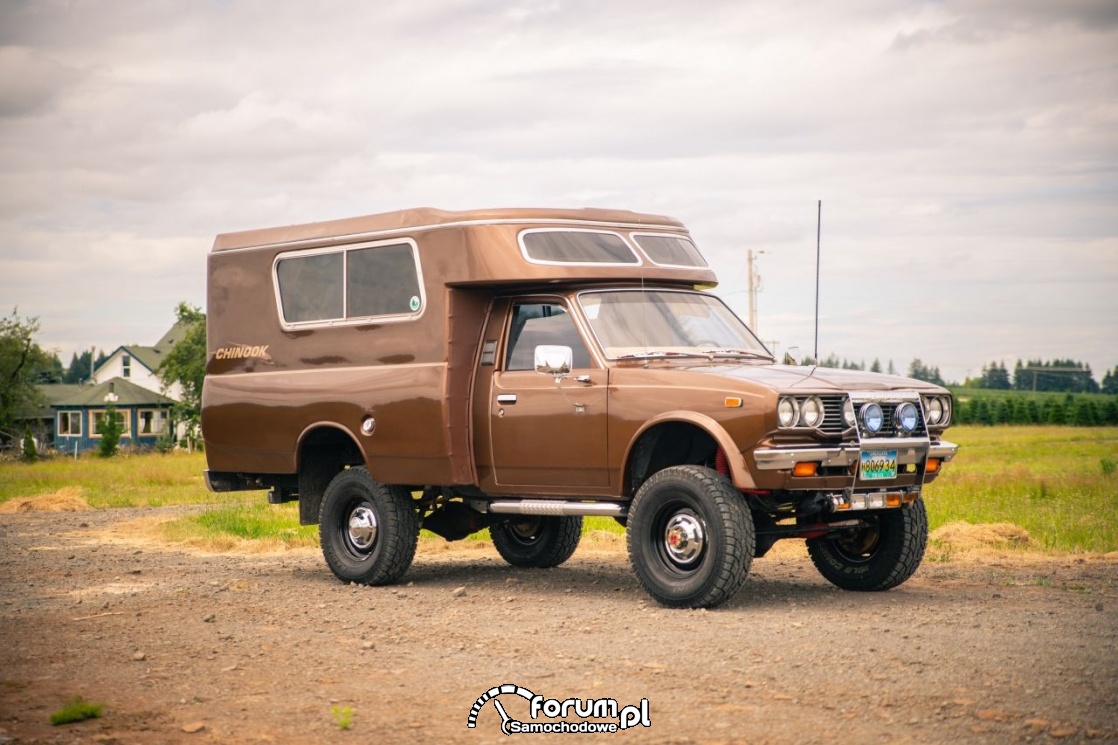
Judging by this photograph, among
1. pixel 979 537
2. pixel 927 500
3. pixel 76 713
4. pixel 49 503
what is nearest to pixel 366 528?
pixel 76 713

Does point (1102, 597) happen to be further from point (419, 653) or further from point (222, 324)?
point (222, 324)

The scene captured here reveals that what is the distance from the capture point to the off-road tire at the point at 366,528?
1138 centimetres

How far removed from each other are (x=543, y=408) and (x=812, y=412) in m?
2.22

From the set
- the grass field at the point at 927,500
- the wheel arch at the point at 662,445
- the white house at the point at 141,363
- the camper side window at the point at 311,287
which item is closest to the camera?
→ the wheel arch at the point at 662,445

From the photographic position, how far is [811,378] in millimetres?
9445

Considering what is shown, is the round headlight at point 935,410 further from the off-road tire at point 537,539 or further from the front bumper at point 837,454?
the off-road tire at point 537,539

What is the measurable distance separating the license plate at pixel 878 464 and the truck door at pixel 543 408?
6.11ft

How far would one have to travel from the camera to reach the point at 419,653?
317 inches

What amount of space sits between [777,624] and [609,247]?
3.46 m

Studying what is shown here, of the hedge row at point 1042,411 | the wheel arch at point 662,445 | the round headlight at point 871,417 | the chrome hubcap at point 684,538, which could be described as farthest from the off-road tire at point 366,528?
the hedge row at point 1042,411

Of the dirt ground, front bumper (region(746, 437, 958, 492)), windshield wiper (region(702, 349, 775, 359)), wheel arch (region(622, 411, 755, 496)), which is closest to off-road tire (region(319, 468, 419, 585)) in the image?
the dirt ground

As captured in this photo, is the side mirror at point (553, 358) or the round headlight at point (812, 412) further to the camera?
the side mirror at point (553, 358)

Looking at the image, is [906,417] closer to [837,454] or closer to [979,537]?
[837,454]

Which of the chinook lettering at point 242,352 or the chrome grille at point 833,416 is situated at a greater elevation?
the chinook lettering at point 242,352
